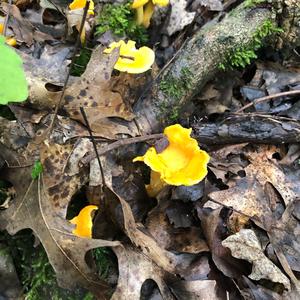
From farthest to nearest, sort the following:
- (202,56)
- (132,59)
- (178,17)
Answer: (178,17)
(202,56)
(132,59)

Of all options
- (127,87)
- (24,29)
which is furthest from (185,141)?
(24,29)

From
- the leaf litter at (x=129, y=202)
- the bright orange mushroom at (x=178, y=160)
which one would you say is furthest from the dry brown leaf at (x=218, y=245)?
the bright orange mushroom at (x=178, y=160)

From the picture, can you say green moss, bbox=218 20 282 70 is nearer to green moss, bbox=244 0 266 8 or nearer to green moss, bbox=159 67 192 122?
green moss, bbox=244 0 266 8

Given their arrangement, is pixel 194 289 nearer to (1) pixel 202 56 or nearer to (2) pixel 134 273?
(2) pixel 134 273

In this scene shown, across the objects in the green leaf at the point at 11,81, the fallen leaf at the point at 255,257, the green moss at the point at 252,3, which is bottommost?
the fallen leaf at the point at 255,257

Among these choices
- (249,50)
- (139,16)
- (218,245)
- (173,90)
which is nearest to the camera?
(218,245)

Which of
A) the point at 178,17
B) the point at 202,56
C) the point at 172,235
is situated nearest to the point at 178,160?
the point at 172,235

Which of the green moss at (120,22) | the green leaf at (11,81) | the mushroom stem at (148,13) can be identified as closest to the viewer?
the green leaf at (11,81)

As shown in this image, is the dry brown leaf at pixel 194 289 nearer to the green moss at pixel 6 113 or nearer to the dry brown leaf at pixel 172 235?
the dry brown leaf at pixel 172 235
